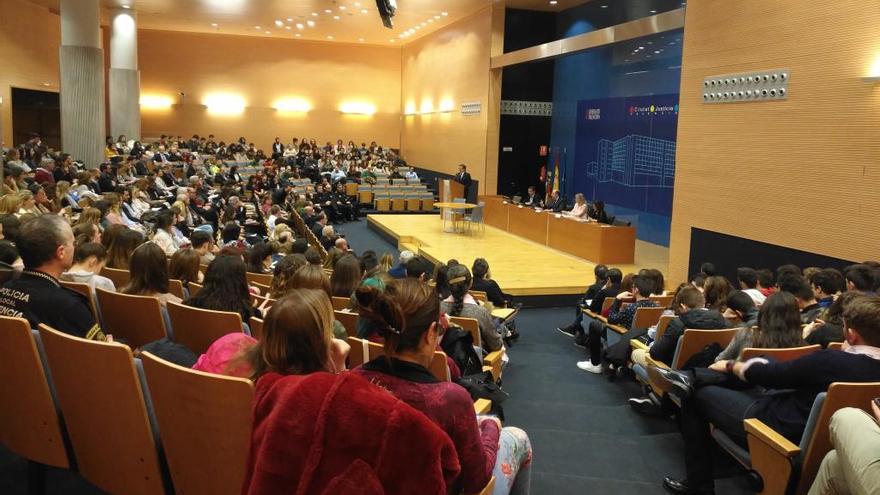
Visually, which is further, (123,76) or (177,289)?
(123,76)

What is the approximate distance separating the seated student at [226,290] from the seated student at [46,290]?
0.63 metres

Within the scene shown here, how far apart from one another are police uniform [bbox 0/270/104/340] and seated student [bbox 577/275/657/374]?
13.7ft

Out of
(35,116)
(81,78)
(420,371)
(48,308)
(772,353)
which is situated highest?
(81,78)

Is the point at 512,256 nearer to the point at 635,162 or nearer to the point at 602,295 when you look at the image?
the point at 635,162

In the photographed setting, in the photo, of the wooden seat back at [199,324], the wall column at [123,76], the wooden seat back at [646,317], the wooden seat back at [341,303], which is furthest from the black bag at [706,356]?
the wall column at [123,76]

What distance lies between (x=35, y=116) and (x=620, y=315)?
21.0m

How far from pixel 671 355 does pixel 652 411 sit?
0.80 meters

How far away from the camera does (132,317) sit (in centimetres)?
377

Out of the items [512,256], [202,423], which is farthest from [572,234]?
[202,423]

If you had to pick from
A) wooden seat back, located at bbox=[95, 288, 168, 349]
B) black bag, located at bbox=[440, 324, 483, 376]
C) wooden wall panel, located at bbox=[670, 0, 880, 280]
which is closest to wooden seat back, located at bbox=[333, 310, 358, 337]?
black bag, located at bbox=[440, 324, 483, 376]

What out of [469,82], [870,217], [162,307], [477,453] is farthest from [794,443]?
[469,82]

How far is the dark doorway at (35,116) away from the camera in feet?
65.8

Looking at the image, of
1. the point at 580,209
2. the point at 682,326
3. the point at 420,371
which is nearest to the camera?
the point at 420,371

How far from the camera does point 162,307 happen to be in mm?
3852
